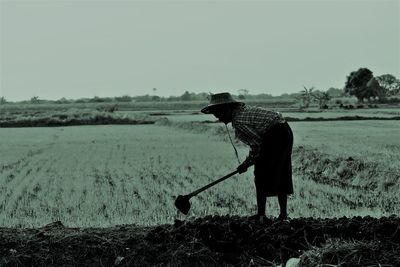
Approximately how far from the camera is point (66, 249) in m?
5.15

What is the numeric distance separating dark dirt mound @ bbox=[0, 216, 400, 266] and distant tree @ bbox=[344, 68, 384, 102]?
2537 inches

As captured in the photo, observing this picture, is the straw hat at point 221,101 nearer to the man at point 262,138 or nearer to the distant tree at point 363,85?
the man at point 262,138

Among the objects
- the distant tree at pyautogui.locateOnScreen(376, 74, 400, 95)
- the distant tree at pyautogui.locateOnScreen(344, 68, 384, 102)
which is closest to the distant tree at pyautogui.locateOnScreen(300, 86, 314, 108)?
the distant tree at pyautogui.locateOnScreen(344, 68, 384, 102)

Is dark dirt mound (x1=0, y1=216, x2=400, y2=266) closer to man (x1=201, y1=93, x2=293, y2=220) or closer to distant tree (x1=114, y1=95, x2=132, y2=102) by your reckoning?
man (x1=201, y1=93, x2=293, y2=220)

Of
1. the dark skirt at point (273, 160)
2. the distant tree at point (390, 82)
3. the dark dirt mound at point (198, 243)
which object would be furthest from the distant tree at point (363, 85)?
the dark dirt mound at point (198, 243)

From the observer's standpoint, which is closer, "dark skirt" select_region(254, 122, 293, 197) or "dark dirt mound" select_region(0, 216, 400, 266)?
"dark dirt mound" select_region(0, 216, 400, 266)

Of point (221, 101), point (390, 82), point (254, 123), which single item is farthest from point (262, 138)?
point (390, 82)

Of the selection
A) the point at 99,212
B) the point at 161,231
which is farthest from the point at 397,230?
the point at 99,212

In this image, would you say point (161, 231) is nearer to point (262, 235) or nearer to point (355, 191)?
point (262, 235)

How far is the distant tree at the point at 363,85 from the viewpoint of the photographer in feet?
221

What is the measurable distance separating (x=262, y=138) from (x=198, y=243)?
4.15 feet

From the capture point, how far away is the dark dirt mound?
194 inches

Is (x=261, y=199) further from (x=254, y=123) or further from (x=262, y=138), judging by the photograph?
(x=254, y=123)

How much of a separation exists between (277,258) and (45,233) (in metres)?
2.20
